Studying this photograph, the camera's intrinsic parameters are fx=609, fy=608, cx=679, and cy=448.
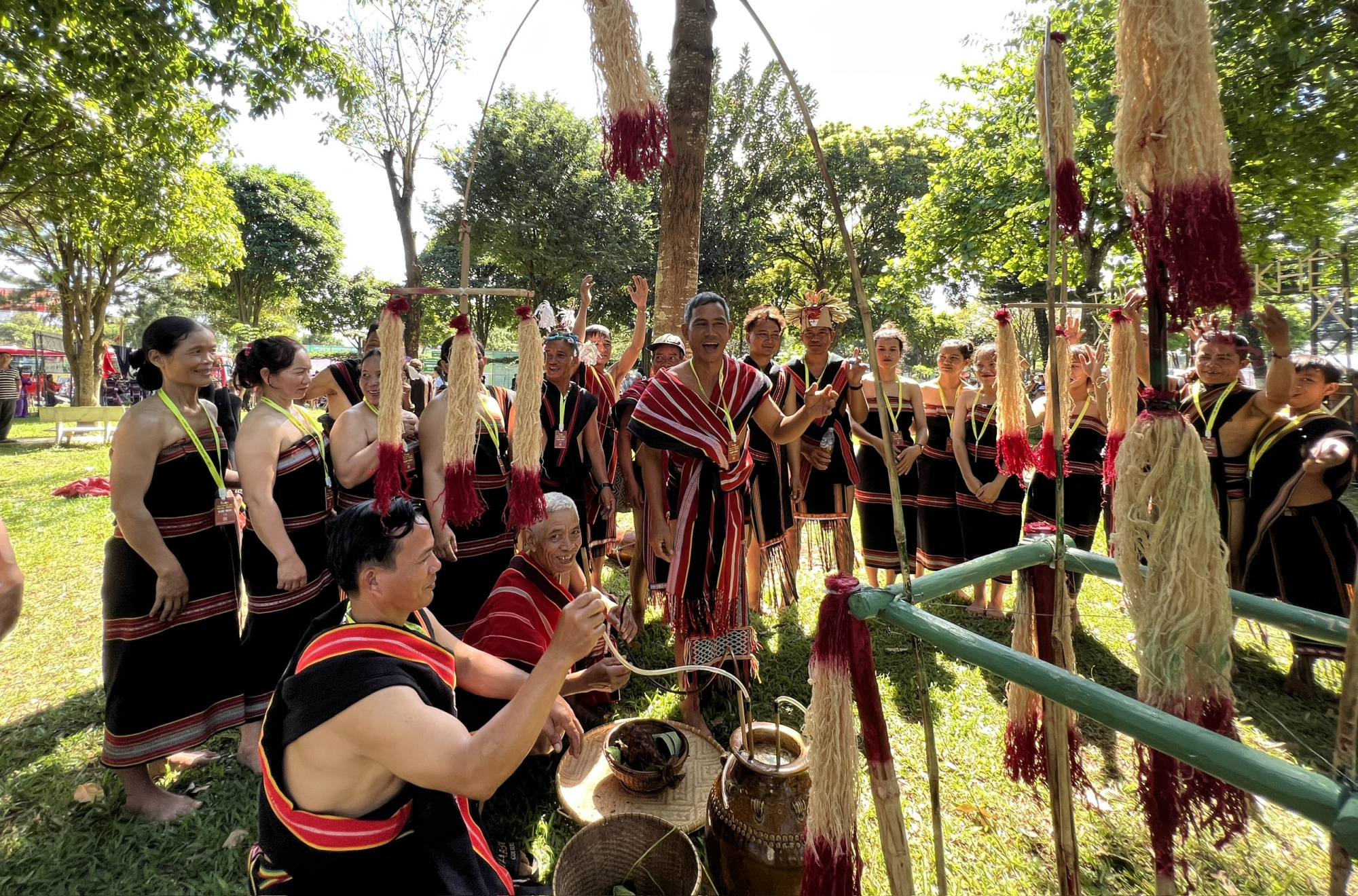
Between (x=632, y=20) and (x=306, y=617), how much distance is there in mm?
3287

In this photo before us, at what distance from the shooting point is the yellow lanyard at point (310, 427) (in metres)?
3.13

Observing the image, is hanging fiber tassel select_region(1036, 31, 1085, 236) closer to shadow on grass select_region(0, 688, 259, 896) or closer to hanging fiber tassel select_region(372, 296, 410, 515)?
hanging fiber tassel select_region(372, 296, 410, 515)

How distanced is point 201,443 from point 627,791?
266 centimetres

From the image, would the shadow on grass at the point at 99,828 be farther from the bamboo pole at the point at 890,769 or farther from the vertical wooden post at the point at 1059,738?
the vertical wooden post at the point at 1059,738

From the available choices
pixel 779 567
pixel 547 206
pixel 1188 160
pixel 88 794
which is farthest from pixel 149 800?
pixel 547 206

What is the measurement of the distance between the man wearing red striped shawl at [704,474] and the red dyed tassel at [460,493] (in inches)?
38.1

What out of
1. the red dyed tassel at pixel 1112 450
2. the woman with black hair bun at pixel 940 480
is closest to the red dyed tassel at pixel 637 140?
the red dyed tassel at pixel 1112 450

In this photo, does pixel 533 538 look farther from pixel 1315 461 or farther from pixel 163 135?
pixel 163 135

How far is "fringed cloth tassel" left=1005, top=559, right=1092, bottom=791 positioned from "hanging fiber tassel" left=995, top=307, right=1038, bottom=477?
32.4 inches

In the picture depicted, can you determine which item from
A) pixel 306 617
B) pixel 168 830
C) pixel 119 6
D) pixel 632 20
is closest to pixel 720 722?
pixel 306 617

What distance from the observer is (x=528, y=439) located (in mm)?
2752

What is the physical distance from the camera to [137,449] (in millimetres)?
2781

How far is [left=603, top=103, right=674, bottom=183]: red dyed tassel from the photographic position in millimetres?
1877

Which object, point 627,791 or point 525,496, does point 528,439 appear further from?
point 627,791
